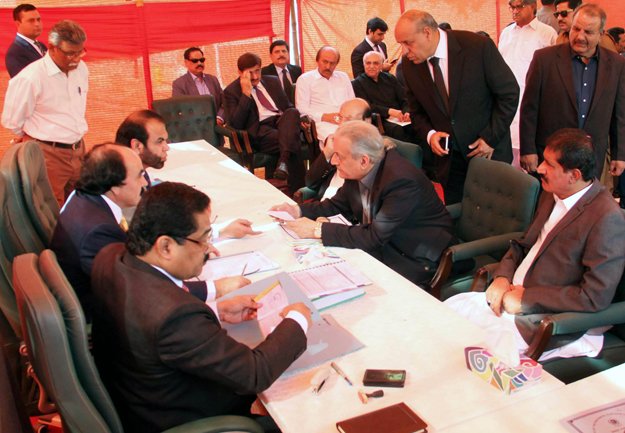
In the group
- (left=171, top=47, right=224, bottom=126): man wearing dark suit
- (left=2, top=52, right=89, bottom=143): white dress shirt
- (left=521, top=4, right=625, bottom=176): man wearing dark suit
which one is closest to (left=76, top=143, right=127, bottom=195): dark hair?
(left=2, top=52, right=89, bottom=143): white dress shirt

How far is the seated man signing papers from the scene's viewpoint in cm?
274

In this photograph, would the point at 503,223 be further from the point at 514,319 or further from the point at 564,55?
the point at 564,55

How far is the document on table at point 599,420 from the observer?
142 centimetres

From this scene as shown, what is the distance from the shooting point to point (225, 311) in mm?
2021

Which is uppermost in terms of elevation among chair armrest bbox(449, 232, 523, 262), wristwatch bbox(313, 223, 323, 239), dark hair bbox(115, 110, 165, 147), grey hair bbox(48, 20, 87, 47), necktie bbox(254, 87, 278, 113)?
grey hair bbox(48, 20, 87, 47)

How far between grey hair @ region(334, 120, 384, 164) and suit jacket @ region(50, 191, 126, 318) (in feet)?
3.60

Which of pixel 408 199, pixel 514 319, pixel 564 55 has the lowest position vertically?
pixel 514 319

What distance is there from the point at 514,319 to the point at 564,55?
1.93 m

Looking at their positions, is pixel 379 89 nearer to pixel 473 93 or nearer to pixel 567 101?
pixel 473 93

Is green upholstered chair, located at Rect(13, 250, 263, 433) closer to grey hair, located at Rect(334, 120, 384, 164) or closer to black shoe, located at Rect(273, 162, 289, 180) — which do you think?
grey hair, located at Rect(334, 120, 384, 164)

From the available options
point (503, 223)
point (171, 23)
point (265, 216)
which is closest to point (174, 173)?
point (265, 216)

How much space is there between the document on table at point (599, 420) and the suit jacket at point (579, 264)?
0.76 metres

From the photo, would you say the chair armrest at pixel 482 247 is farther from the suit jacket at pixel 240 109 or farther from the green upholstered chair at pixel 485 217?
the suit jacket at pixel 240 109

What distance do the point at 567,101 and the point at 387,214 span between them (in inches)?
62.1
